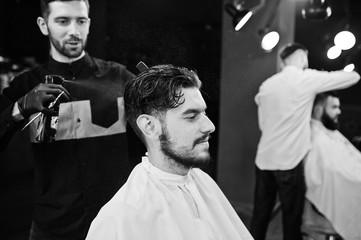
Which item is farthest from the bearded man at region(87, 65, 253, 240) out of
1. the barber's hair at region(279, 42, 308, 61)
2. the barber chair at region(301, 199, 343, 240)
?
the barber's hair at region(279, 42, 308, 61)

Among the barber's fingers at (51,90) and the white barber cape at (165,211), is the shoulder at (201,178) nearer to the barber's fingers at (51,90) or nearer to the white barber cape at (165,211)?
the white barber cape at (165,211)

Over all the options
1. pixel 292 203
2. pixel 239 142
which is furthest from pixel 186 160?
pixel 239 142

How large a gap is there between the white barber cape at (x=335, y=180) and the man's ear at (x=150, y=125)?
1.84 metres

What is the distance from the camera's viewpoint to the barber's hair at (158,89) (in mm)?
1258

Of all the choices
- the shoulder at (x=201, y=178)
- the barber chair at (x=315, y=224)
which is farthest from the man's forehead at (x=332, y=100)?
the shoulder at (x=201, y=178)

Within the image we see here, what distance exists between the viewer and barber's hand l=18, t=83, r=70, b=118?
4.39 feet

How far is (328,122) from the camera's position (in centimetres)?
304

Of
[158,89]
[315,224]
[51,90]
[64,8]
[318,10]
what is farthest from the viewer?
[315,224]

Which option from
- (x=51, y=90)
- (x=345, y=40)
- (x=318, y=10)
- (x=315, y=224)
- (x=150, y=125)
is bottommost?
→ (x=315, y=224)

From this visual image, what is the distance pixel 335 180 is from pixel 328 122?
1.58 feet

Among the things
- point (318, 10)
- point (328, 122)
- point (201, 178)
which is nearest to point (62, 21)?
point (201, 178)

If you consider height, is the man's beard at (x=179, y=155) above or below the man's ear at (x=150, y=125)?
below

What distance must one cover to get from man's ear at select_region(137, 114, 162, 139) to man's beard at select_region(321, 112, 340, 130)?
210cm

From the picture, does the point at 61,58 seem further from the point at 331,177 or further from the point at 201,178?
the point at 331,177
